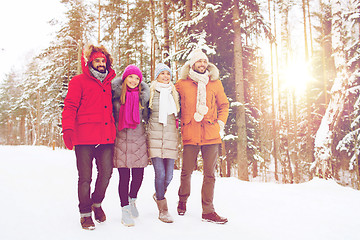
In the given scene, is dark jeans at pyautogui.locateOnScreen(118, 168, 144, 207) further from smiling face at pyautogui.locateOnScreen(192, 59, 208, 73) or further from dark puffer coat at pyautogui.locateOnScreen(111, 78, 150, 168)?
smiling face at pyautogui.locateOnScreen(192, 59, 208, 73)

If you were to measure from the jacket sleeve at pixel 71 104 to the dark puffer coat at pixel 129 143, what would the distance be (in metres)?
0.51

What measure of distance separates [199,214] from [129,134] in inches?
66.8

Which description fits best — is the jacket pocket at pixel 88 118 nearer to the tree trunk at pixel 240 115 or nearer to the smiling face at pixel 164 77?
the smiling face at pixel 164 77

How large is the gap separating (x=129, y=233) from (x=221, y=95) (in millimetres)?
2410

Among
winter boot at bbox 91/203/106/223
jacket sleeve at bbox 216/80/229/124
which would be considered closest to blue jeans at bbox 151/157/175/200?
winter boot at bbox 91/203/106/223

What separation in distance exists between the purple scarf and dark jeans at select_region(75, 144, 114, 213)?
0.37 metres

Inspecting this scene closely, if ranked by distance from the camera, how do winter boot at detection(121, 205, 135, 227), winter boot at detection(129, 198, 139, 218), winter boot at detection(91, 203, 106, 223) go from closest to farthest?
winter boot at detection(121, 205, 135, 227) → winter boot at detection(91, 203, 106, 223) → winter boot at detection(129, 198, 139, 218)

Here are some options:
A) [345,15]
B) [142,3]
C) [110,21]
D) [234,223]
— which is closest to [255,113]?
[345,15]

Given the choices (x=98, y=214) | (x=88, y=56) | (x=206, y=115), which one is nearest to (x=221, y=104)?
(x=206, y=115)

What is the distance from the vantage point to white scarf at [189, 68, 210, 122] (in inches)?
143

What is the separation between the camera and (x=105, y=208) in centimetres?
394

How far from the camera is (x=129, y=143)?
133 inches

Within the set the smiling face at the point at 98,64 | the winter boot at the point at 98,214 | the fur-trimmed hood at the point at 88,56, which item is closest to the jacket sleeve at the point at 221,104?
the fur-trimmed hood at the point at 88,56

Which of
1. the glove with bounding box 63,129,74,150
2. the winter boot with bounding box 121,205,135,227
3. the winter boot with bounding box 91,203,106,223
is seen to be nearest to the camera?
the glove with bounding box 63,129,74,150
